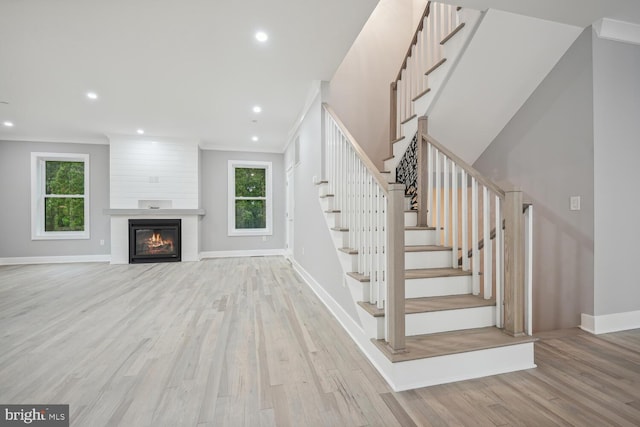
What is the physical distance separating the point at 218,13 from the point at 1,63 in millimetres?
2738

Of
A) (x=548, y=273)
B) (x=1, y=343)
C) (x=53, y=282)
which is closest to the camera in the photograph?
(x=1, y=343)

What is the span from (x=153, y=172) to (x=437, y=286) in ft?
20.1

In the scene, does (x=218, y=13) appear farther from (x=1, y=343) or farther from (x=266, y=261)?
(x=266, y=261)

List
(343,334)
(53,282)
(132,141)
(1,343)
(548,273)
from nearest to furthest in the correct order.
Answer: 1. (1,343)
2. (343,334)
3. (548,273)
4. (53,282)
5. (132,141)

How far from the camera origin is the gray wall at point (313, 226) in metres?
2.91

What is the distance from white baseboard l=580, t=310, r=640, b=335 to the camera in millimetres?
2447

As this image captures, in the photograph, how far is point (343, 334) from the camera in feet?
8.13

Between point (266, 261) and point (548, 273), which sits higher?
point (548, 273)

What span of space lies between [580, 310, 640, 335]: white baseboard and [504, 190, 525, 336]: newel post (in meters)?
1.06

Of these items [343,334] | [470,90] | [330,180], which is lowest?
[343,334]

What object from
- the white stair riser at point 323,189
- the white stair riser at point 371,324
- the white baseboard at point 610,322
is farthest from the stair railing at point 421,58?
the white baseboard at point 610,322

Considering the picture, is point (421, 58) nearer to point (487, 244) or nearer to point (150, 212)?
point (487, 244)

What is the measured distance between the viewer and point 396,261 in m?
1.72

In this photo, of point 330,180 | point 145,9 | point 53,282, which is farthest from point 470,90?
point 53,282
